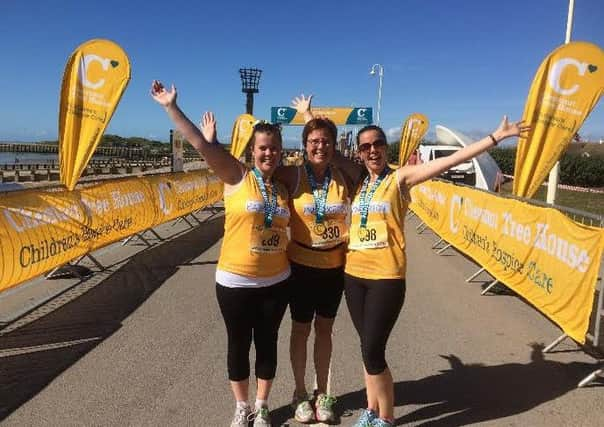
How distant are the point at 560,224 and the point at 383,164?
2.83 m

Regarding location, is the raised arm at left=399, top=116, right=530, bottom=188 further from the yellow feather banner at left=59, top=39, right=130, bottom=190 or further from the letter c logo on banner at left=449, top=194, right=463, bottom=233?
the letter c logo on banner at left=449, top=194, right=463, bottom=233

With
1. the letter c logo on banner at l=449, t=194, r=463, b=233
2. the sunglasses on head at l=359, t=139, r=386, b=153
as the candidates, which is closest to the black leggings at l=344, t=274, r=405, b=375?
the sunglasses on head at l=359, t=139, r=386, b=153

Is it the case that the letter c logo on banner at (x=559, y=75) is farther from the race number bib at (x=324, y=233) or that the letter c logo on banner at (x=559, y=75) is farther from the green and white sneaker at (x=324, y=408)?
the green and white sneaker at (x=324, y=408)

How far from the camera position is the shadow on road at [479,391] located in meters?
3.47

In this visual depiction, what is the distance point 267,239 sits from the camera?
9.66ft

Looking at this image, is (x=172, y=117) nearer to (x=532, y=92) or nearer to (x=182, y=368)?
(x=182, y=368)

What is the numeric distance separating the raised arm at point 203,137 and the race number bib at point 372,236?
826 millimetres

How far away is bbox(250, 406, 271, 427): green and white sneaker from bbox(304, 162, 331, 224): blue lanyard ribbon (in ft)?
4.22

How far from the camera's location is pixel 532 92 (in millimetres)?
6020

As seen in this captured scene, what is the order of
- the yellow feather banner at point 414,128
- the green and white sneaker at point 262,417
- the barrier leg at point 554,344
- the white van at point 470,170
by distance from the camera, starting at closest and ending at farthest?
the green and white sneaker at point 262,417
the barrier leg at point 554,344
the yellow feather banner at point 414,128
the white van at point 470,170

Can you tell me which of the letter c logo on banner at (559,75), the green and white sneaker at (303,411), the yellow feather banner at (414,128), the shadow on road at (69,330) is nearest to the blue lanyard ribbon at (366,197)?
the green and white sneaker at (303,411)

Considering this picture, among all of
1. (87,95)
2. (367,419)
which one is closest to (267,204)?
(367,419)

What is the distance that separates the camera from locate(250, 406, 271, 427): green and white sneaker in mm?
3105

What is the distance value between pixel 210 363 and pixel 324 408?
4.31ft
